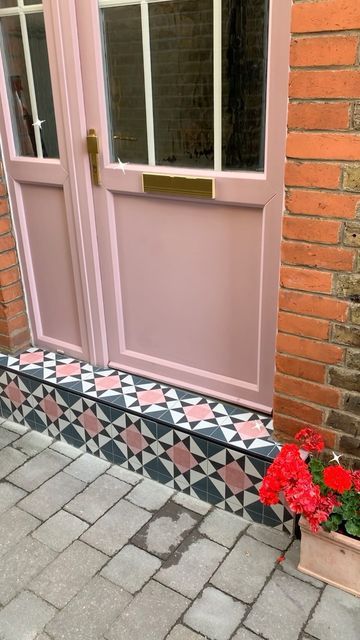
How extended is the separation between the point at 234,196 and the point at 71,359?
3.95 feet

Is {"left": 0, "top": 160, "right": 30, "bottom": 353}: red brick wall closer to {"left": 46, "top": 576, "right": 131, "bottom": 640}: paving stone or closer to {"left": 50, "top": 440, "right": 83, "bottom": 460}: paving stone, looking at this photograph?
{"left": 50, "top": 440, "right": 83, "bottom": 460}: paving stone

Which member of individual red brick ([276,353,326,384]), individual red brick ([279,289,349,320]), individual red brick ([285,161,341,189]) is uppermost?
individual red brick ([285,161,341,189])

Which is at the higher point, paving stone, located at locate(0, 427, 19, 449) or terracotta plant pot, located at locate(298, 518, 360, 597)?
terracotta plant pot, located at locate(298, 518, 360, 597)

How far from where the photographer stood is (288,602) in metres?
1.87

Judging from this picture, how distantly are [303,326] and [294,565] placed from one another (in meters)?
0.84

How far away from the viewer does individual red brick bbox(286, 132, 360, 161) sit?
1.58 meters

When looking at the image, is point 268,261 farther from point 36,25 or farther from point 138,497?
point 36,25

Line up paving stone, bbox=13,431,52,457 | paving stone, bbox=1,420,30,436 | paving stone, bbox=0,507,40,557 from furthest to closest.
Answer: paving stone, bbox=1,420,30,436 < paving stone, bbox=13,431,52,457 < paving stone, bbox=0,507,40,557

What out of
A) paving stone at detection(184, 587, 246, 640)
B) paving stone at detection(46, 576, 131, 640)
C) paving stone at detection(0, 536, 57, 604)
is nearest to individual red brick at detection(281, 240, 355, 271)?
paving stone at detection(184, 587, 246, 640)

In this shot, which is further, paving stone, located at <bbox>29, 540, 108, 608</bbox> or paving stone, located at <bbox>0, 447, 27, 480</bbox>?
paving stone, located at <bbox>0, 447, 27, 480</bbox>

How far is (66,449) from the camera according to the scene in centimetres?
264

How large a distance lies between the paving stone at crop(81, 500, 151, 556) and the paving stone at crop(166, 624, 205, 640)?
392mm

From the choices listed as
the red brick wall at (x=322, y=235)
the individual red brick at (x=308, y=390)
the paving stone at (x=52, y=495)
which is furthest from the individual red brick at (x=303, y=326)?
the paving stone at (x=52, y=495)

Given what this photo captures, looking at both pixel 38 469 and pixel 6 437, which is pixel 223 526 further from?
pixel 6 437
